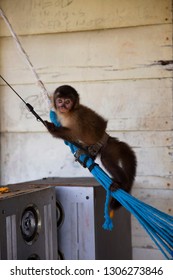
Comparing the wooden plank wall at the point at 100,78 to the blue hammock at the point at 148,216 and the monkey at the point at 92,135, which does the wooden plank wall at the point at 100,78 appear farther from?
the blue hammock at the point at 148,216

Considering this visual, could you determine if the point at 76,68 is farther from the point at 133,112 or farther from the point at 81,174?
the point at 81,174

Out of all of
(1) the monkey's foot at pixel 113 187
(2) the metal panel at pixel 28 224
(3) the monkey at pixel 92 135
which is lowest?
(2) the metal panel at pixel 28 224

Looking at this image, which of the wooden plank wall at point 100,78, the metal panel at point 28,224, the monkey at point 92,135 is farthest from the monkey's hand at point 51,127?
the wooden plank wall at point 100,78

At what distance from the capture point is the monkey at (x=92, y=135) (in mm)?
1305

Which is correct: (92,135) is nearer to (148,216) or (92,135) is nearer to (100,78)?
(148,216)

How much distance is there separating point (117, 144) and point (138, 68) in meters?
0.39

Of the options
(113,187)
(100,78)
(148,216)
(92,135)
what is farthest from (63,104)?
(100,78)

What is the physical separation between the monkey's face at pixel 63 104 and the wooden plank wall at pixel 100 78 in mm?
430

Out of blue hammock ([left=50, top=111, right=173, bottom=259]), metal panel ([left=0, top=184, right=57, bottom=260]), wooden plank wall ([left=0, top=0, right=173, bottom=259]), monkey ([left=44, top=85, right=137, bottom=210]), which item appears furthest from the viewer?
wooden plank wall ([left=0, top=0, right=173, bottom=259])

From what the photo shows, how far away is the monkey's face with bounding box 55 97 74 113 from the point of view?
4.29ft

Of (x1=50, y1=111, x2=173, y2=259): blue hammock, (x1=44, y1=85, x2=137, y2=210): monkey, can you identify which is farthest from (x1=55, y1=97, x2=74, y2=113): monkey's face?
(x1=50, y1=111, x2=173, y2=259): blue hammock

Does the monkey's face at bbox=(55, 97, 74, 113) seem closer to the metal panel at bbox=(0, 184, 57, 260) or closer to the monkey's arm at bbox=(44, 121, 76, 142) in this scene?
the monkey's arm at bbox=(44, 121, 76, 142)

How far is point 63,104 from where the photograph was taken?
1.31 metres

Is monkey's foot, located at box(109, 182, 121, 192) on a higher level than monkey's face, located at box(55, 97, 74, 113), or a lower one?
lower
